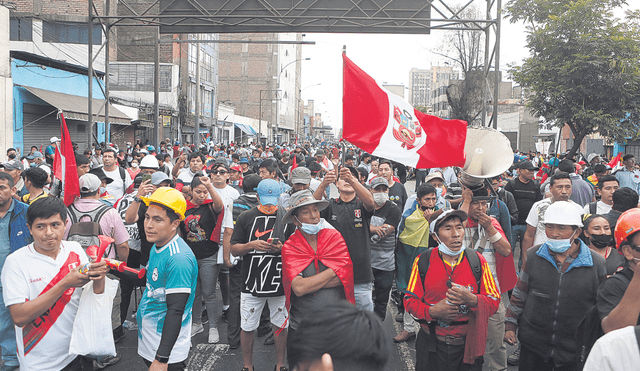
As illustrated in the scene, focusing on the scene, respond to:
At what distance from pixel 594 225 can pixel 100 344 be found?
13.8 ft

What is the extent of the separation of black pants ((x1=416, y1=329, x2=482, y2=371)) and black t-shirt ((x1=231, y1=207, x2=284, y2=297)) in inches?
63.3

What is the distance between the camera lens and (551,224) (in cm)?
358

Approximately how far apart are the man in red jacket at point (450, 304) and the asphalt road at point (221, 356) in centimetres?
147

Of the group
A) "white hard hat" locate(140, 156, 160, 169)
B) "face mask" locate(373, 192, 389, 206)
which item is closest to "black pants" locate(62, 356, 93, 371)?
"face mask" locate(373, 192, 389, 206)

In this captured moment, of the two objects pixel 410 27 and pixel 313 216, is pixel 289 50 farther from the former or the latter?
pixel 313 216

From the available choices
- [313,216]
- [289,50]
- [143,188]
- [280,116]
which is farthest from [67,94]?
[289,50]

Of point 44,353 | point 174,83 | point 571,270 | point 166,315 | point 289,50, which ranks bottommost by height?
point 44,353

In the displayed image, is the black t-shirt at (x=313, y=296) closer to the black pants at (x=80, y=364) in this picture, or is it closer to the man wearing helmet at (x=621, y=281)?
the black pants at (x=80, y=364)

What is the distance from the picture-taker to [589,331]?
287 cm

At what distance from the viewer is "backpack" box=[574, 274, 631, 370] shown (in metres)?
2.81

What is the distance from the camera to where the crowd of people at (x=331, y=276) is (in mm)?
2756

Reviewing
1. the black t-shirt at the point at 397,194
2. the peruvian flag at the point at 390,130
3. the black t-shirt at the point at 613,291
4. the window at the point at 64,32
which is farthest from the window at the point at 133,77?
the black t-shirt at the point at 613,291

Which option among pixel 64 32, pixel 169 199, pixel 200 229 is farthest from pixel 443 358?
pixel 64 32

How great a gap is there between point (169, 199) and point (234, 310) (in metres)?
2.59
